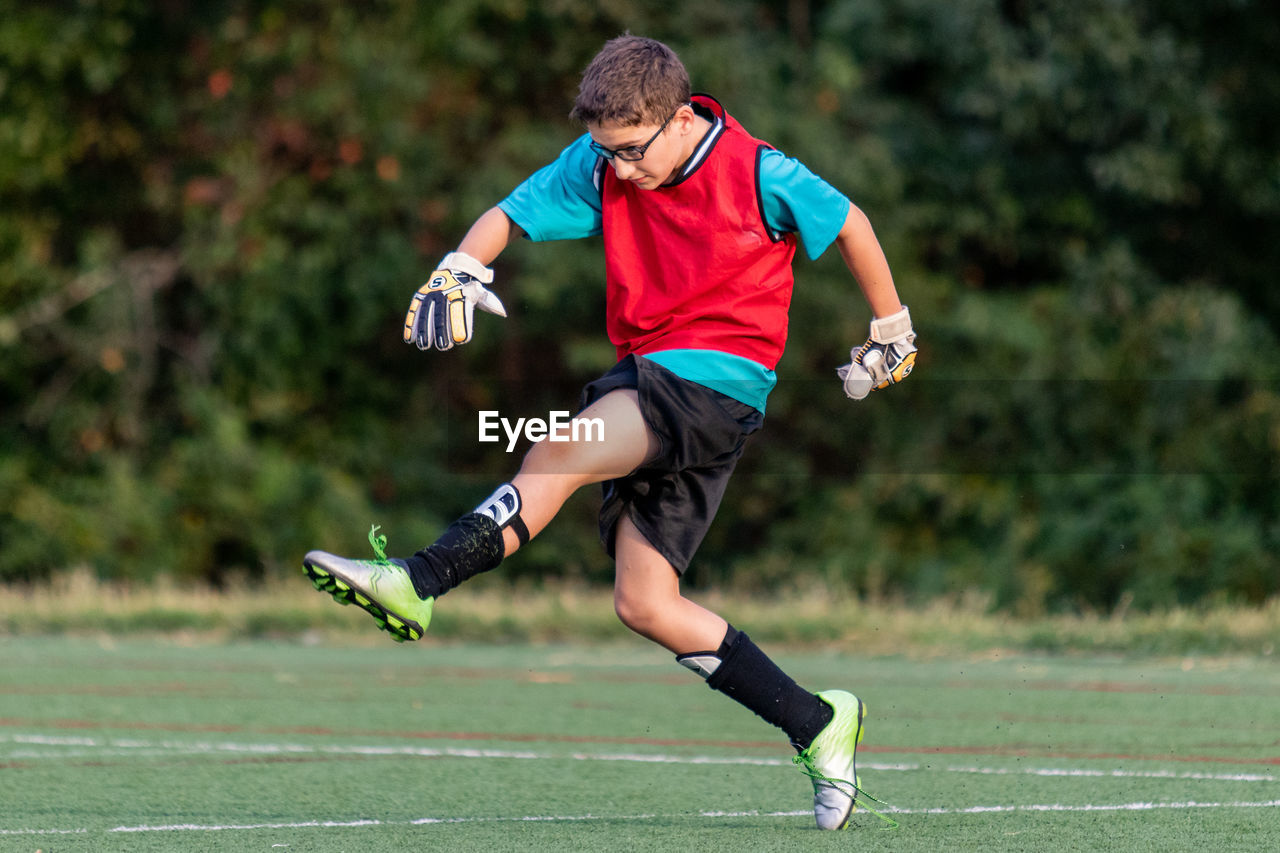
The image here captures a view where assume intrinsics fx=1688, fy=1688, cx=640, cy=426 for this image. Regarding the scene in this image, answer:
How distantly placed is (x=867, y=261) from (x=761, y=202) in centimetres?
32


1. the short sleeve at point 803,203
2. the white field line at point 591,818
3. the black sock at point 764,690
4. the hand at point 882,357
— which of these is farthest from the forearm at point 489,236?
the white field line at point 591,818

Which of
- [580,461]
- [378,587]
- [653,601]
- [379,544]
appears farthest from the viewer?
[653,601]

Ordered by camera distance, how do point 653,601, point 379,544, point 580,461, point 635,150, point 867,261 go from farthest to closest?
1. point 867,261
2. point 653,601
3. point 635,150
4. point 580,461
5. point 379,544

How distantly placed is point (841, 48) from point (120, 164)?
8.86 metres

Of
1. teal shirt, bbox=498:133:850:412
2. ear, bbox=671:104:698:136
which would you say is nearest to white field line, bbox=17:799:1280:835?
teal shirt, bbox=498:133:850:412

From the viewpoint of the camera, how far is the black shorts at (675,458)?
404 centimetres

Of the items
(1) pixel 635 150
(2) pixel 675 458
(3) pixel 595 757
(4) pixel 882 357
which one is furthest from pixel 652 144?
(3) pixel 595 757

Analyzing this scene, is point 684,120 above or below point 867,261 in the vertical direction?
above

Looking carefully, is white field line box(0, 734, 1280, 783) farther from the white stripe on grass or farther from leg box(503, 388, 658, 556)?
leg box(503, 388, 658, 556)

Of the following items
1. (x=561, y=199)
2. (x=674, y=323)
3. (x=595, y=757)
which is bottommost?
(x=595, y=757)

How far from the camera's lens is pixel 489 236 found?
426cm

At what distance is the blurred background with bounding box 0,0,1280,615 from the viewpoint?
17938mm

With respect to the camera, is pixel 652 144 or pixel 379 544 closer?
pixel 379 544

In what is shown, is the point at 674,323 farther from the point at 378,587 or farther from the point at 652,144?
the point at 378,587
